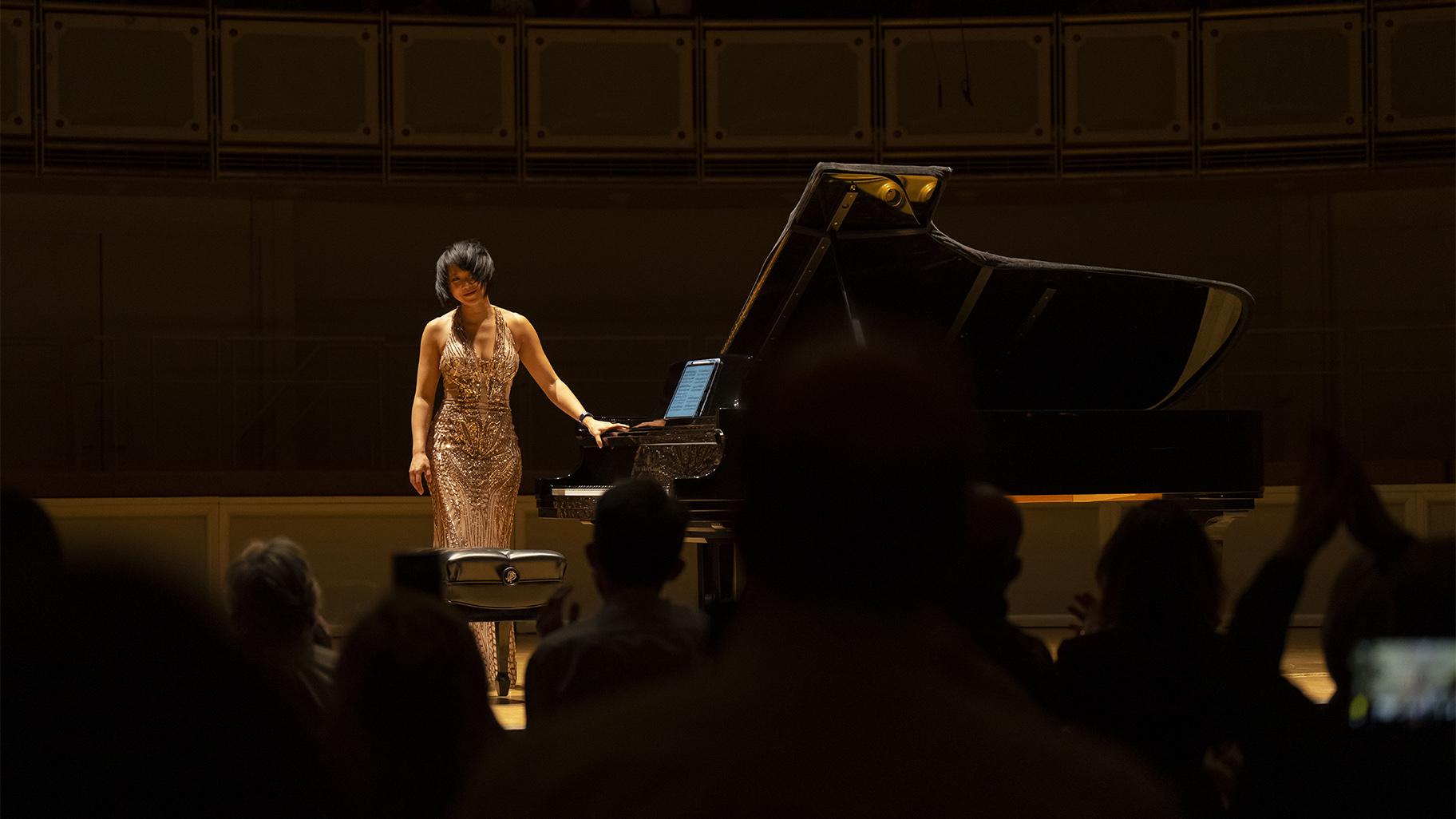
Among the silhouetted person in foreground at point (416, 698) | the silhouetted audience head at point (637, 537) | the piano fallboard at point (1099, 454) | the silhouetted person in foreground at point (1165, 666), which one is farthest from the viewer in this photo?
the piano fallboard at point (1099, 454)

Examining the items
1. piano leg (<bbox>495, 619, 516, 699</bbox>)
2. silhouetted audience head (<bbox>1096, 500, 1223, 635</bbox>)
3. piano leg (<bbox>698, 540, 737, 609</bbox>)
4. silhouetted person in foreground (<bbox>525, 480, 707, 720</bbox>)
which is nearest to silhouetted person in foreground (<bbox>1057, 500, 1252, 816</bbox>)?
silhouetted audience head (<bbox>1096, 500, 1223, 635</bbox>)

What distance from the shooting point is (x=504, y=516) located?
508cm

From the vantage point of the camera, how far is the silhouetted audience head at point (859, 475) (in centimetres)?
82

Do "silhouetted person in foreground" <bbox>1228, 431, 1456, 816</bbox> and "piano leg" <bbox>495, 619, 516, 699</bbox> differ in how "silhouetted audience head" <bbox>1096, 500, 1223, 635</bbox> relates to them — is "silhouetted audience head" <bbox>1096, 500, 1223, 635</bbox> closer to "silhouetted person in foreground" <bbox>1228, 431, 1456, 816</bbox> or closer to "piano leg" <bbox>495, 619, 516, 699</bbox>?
"silhouetted person in foreground" <bbox>1228, 431, 1456, 816</bbox>

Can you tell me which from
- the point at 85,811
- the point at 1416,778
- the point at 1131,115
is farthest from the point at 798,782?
the point at 1131,115

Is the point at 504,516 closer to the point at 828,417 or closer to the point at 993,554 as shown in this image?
the point at 993,554

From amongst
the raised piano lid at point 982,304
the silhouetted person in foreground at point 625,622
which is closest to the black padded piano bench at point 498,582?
the raised piano lid at point 982,304

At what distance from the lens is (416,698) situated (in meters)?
1.51

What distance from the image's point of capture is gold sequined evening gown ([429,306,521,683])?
4883mm

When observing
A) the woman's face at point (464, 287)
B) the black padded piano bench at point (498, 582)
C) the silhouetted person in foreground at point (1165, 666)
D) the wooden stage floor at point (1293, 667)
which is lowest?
the wooden stage floor at point (1293, 667)

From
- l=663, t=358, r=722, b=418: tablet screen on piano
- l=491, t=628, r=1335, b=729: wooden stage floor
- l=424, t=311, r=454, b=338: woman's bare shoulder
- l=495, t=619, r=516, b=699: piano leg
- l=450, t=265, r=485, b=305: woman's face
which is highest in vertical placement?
l=450, t=265, r=485, b=305: woman's face

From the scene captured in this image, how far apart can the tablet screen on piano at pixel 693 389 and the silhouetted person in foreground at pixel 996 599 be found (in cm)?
263

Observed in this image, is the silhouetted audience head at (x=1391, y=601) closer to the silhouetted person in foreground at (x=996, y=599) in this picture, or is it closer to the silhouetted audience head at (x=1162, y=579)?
the silhouetted audience head at (x=1162, y=579)

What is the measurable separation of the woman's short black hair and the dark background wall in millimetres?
3992
